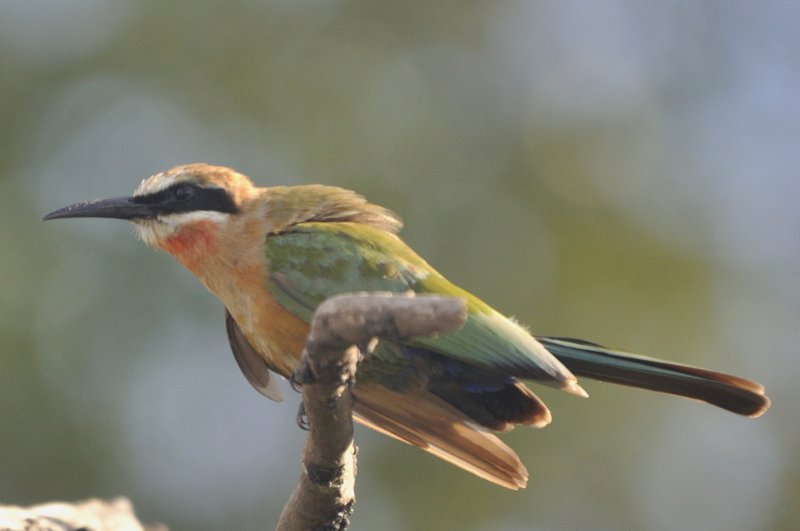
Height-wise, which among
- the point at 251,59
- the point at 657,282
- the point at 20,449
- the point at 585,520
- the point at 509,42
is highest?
the point at 509,42

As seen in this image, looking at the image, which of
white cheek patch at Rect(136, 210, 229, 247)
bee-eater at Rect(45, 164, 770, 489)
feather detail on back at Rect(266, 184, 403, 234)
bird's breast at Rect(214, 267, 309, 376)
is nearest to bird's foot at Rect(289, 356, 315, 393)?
bee-eater at Rect(45, 164, 770, 489)

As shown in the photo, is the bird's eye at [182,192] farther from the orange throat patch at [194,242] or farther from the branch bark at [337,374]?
the branch bark at [337,374]

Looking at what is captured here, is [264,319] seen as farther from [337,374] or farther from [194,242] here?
[337,374]

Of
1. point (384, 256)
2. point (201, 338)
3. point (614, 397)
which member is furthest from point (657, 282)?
point (384, 256)

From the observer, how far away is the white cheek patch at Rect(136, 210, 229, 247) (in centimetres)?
504

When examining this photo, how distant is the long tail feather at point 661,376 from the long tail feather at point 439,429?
0.42 meters

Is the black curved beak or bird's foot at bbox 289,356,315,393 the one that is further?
the black curved beak

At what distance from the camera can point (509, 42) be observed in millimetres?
10328

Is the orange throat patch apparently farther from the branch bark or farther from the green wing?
the branch bark

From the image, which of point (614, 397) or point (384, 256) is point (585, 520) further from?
point (384, 256)

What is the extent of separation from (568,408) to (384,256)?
3728mm

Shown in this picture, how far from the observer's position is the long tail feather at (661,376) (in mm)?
4312

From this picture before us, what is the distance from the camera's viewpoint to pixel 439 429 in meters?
4.59

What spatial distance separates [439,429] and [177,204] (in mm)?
1485
